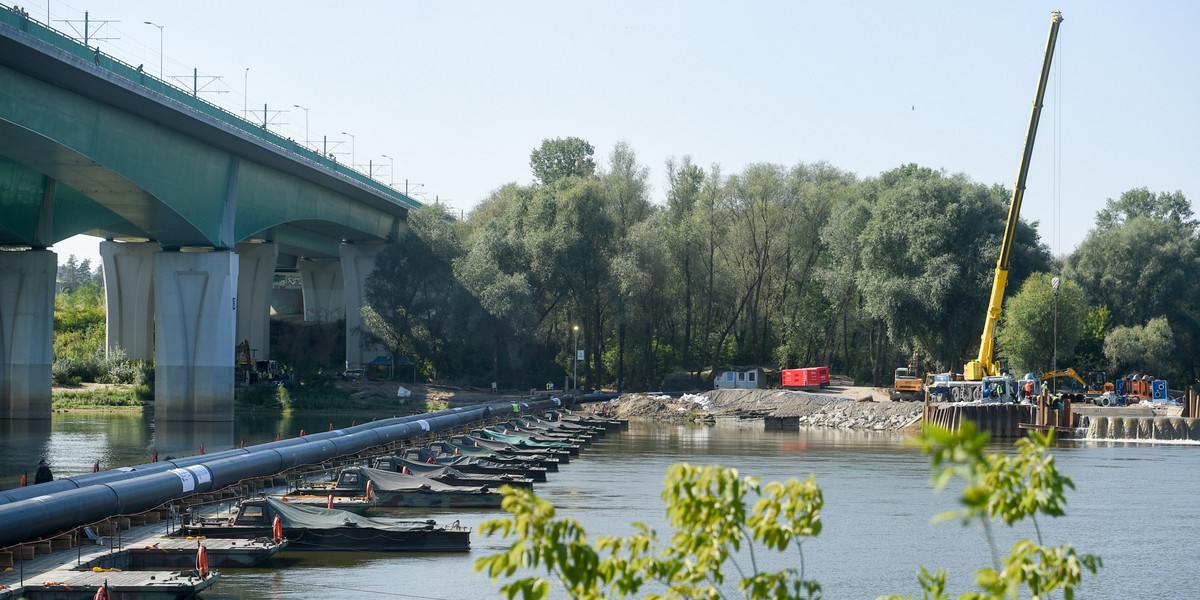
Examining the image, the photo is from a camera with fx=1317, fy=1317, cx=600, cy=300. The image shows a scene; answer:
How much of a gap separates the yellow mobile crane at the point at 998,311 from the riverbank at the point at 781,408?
5.08 m

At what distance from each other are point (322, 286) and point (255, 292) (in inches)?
909

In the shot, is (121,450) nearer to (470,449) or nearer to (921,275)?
(470,449)

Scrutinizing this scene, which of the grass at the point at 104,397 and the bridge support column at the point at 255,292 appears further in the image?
the bridge support column at the point at 255,292

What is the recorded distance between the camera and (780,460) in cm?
6309

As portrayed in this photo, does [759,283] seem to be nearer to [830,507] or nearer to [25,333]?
[25,333]

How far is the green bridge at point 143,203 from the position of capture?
2394 inches

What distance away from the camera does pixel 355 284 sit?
11594 cm

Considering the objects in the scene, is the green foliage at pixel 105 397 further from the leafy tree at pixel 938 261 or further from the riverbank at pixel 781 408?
the leafy tree at pixel 938 261

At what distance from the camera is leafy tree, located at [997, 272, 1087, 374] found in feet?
316

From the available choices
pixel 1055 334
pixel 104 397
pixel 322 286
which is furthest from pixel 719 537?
pixel 322 286

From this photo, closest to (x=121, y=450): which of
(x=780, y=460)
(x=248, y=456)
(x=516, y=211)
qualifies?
(x=248, y=456)

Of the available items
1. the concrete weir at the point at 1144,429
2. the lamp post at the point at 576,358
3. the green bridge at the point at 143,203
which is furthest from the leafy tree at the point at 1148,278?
the green bridge at the point at 143,203

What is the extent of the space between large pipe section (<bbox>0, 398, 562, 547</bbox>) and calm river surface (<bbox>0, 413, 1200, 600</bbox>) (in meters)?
4.26

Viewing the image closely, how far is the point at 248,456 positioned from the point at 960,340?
218 feet
